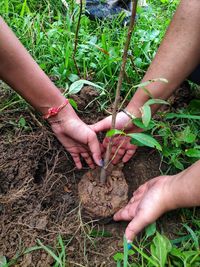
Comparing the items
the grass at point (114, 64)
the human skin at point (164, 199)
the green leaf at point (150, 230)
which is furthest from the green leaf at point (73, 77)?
the green leaf at point (150, 230)

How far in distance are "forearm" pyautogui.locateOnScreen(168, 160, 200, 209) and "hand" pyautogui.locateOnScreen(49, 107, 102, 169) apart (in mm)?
291

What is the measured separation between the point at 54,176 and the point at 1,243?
0.97ft

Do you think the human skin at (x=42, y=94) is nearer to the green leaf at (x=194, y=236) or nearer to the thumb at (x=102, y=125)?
the thumb at (x=102, y=125)

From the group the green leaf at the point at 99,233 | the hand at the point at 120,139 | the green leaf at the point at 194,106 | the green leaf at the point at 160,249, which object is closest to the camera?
the green leaf at the point at 160,249

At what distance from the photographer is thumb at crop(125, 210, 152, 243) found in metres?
1.13

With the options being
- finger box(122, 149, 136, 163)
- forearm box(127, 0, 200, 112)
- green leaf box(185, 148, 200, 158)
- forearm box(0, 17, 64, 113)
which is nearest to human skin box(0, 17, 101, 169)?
forearm box(0, 17, 64, 113)

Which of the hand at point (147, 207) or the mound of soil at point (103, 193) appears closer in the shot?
the hand at point (147, 207)

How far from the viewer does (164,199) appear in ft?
3.78

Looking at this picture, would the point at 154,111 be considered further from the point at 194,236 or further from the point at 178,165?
the point at 194,236

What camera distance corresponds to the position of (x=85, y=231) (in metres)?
1.20

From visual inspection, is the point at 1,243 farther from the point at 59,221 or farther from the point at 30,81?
the point at 30,81

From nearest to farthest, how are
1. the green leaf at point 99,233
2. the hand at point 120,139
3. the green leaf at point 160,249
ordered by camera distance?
the green leaf at point 160,249 < the green leaf at point 99,233 < the hand at point 120,139

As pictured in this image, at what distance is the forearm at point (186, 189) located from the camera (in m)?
1.10

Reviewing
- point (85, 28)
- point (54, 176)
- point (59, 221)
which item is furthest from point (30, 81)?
point (85, 28)
